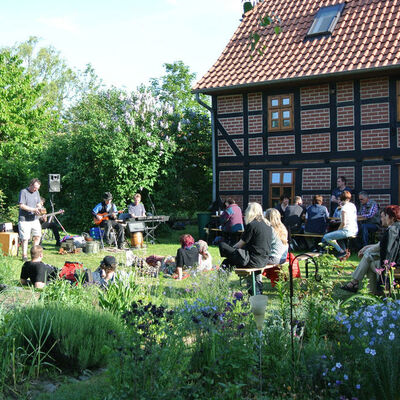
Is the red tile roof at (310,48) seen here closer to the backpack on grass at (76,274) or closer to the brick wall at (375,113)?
the brick wall at (375,113)

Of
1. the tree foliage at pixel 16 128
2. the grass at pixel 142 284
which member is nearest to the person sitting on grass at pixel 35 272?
the grass at pixel 142 284

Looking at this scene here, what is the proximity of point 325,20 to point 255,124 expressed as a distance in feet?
11.2

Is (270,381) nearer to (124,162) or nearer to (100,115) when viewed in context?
(124,162)

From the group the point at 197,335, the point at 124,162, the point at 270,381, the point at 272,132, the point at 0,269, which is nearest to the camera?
the point at 270,381

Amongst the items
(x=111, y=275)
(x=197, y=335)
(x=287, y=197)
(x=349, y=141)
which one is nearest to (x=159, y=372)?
(x=197, y=335)

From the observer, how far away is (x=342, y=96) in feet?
43.4

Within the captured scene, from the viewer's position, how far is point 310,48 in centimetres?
1388

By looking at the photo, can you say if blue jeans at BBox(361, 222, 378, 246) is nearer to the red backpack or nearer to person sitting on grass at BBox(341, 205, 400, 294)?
person sitting on grass at BBox(341, 205, 400, 294)

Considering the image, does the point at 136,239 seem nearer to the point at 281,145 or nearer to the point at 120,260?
the point at 120,260

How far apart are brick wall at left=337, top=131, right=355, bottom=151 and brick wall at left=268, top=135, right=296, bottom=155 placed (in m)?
1.26

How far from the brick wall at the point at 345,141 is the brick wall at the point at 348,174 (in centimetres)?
51

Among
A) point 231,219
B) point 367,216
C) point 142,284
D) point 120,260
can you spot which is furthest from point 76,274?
point 367,216

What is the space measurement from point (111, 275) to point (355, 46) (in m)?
Result: 9.40

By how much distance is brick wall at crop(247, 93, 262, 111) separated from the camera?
1452cm
